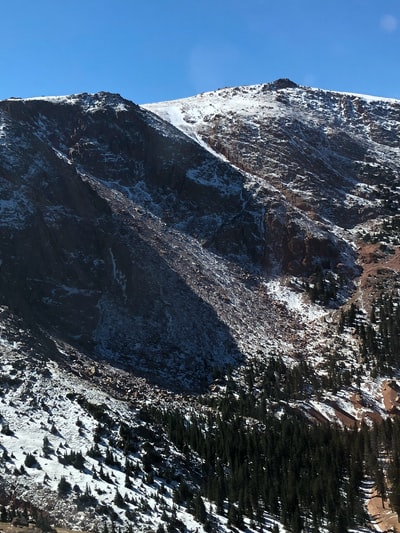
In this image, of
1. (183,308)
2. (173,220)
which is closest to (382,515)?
(183,308)

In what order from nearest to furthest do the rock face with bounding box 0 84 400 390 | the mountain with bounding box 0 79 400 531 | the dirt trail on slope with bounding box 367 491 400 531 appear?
1. the mountain with bounding box 0 79 400 531
2. the dirt trail on slope with bounding box 367 491 400 531
3. the rock face with bounding box 0 84 400 390

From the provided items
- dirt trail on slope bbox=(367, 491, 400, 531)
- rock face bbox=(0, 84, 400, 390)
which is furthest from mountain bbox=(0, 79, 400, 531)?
dirt trail on slope bbox=(367, 491, 400, 531)

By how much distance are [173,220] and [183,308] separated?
90.0ft

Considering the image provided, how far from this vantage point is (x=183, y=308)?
235 ft

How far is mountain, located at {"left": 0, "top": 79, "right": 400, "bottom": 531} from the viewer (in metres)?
37.0

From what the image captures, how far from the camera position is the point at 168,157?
354 ft

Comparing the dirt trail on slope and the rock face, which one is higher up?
the rock face

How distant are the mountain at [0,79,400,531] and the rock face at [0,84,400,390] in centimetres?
36

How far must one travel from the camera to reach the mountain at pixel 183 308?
36969mm

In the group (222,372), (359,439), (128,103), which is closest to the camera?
(359,439)

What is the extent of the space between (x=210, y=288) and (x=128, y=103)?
194ft

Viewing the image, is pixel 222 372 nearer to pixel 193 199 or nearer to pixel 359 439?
pixel 359 439

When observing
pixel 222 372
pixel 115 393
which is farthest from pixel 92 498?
pixel 222 372

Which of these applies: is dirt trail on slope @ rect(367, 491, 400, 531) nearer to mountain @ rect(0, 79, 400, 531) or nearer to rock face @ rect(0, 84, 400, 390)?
mountain @ rect(0, 79, 400, 531)
